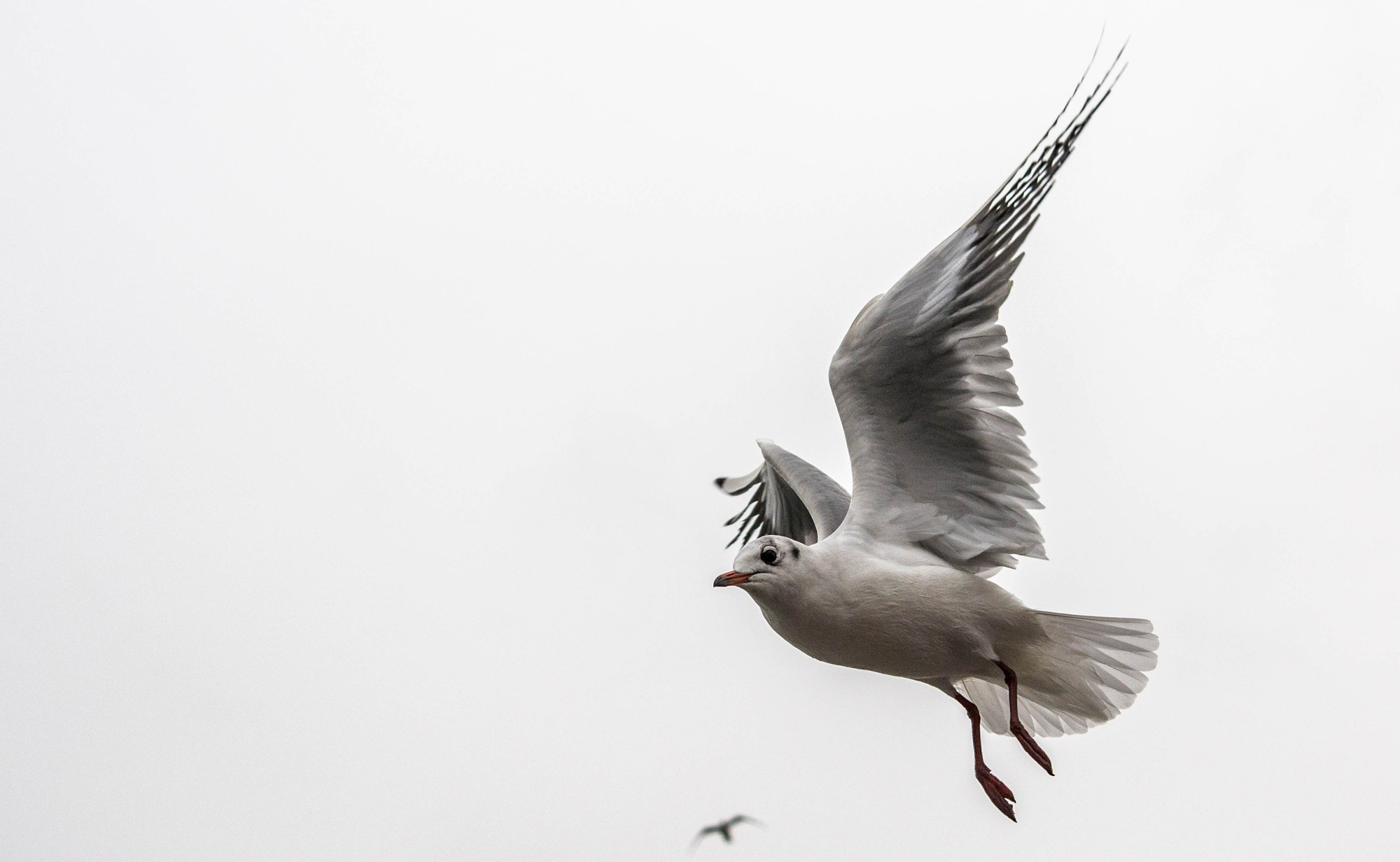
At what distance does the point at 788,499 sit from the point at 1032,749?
1795 mm

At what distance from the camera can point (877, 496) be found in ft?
17.3

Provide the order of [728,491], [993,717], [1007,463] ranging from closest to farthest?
[1007,463]
[993,717]
[728,491]

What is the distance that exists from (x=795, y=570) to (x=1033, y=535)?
2.92 ft

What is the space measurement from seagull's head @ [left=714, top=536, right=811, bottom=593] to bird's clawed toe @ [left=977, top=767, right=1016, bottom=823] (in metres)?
0.96

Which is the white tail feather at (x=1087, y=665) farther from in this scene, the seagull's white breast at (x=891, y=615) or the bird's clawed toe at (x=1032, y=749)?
the bird's clawed toe at (x=1032, y=749)

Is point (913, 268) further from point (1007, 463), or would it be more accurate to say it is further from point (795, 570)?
point (795, 570)

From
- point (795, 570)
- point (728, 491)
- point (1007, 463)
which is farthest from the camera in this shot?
point (728, 491)

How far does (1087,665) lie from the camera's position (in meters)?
→ 5.35

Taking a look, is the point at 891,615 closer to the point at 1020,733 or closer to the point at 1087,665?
the point at 1020,733

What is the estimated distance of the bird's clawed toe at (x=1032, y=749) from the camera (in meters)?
4.99

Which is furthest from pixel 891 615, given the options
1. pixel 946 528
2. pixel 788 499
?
pixel 788 499

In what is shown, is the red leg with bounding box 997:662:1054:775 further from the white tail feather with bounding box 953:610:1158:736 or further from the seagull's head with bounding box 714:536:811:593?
the seagull's head with bounding box 714:536:811:593

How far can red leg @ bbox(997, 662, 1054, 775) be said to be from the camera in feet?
16.5

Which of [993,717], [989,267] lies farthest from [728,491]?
[989,267]
